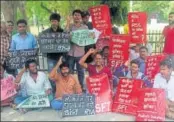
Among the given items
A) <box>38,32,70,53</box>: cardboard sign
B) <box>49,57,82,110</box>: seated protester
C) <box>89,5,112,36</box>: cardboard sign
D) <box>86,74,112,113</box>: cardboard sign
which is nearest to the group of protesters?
<box>49,57,82,110</box>: seated protester

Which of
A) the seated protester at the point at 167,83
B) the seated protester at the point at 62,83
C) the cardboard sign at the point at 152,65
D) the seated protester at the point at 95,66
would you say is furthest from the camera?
the cardboard sign at the point at 152,65

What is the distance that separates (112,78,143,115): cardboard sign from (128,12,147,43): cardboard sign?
1.80 meters

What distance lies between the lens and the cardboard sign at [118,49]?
275 inches

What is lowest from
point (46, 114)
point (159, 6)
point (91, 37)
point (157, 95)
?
point (46, 114)

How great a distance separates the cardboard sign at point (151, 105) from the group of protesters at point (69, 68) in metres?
0.27

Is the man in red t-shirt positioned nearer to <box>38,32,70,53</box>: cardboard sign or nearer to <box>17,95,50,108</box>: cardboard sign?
<box>38,32,70,53</box>: cardboard sign

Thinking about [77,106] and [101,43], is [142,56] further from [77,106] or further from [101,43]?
[77,106]

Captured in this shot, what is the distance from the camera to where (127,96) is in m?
6.00

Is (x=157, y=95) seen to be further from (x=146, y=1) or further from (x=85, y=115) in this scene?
(x=146, y=1)

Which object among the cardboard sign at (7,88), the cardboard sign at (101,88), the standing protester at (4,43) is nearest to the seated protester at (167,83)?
the cardboard sign at (101,88)

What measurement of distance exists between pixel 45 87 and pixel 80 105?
2.76ft

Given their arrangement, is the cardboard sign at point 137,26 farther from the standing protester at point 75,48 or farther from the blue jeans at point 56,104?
the blue jeans at point 56,104

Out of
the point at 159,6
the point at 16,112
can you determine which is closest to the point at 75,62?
the point at 16,112

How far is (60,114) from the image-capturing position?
6.09m
